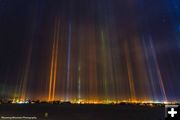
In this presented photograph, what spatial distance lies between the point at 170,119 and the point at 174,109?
0.56m

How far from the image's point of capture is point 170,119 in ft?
47.3

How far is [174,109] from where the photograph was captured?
14719 mm
